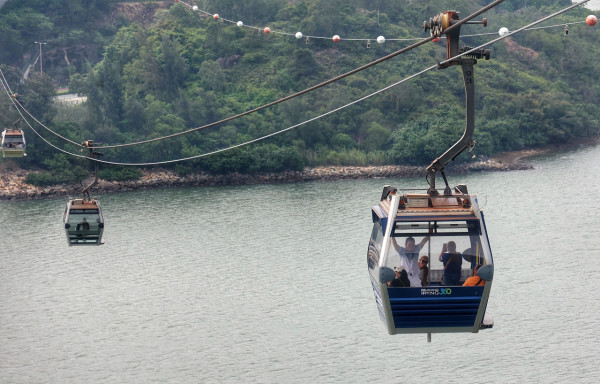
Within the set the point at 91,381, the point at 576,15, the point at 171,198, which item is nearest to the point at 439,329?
Answer: the point at 91,381

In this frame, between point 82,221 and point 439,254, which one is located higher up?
point 439,254

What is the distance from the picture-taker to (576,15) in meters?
146

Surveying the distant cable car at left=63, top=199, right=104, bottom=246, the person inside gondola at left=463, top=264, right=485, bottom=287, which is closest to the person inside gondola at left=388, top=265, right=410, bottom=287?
the person inside gondola at left=463, top=264, right=485, bottom=287

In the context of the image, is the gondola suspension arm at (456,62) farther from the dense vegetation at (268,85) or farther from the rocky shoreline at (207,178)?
the dense vegetation at (268,85)

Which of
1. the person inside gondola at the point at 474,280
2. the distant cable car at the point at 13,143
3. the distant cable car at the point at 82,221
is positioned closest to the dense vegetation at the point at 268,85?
the distant cable car at the point at 13,143

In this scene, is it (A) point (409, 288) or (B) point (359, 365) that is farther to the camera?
(B) point (359, 365)

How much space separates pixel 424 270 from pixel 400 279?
2.74 feet

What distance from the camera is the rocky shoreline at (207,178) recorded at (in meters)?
89.6

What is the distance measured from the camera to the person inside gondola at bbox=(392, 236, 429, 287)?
72.2 feet

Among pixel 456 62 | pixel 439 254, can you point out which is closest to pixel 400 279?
pixel 439 254

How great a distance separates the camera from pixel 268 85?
109 m

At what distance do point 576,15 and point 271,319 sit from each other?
110 meters

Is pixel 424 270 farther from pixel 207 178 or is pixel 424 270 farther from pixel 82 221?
pixel 207 178

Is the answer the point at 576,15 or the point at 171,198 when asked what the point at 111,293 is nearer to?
the point at 171,198
